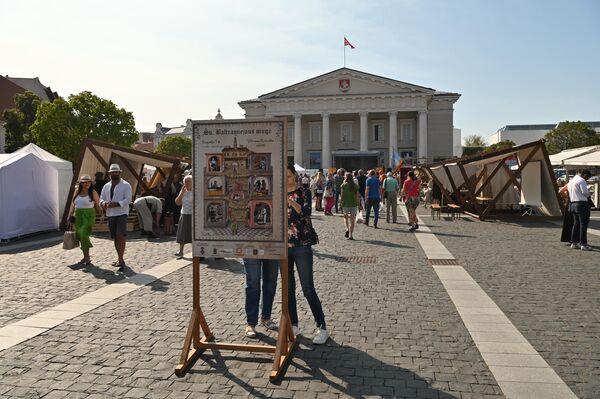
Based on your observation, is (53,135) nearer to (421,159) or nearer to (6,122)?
(6,122)

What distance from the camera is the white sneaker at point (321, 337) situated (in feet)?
16.1

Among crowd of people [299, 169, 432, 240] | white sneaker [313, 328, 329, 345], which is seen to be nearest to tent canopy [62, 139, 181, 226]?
crowd of people [299, 169, 432, 240]

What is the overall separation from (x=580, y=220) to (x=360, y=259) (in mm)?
4996

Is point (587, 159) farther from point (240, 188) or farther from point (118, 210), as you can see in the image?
point (240, 188)

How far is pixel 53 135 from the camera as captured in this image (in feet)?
132

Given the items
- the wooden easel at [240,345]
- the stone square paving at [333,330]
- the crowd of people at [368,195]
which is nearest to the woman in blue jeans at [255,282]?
the stone square paving at [333,330]

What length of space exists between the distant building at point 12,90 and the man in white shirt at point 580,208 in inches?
2160

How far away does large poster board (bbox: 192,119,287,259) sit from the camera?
443cm

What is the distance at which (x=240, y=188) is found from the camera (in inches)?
178

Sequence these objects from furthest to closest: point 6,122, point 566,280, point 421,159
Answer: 1. point 421,159
2. point 6,122
3. point 566,280

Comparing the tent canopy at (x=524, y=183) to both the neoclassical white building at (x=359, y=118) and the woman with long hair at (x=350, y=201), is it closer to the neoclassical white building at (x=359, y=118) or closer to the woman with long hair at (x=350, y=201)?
the woman with long hair at (x=350, y=201)

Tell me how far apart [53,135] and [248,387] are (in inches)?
1654

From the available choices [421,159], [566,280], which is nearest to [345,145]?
[421,159]

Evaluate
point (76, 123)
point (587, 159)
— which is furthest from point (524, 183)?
point (76, 123)
